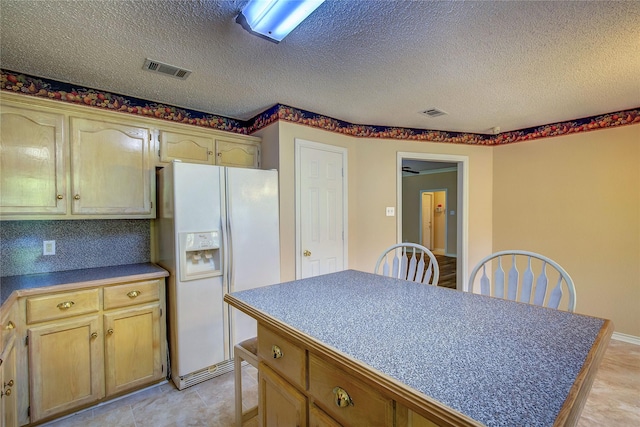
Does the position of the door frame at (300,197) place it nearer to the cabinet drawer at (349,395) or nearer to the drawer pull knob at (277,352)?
the drawer pull knob at (277,352)

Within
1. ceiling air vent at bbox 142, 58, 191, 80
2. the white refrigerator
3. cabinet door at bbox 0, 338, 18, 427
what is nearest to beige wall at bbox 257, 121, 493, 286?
the white refrigerator

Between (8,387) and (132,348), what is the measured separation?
624 mm

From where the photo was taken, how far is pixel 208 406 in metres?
1.97

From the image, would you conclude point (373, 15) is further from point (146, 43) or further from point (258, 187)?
point (258, 187)

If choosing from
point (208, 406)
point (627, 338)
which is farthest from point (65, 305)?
point (627, 338)

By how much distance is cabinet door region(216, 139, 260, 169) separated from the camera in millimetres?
2680

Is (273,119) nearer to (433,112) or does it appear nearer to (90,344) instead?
(433,112)

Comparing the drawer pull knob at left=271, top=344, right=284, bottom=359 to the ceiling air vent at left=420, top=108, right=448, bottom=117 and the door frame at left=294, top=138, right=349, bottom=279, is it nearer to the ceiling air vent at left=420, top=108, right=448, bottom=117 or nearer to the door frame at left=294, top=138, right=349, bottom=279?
the door frame at left=294, top=138, right=349, bottom=279

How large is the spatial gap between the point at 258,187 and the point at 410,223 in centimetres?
697

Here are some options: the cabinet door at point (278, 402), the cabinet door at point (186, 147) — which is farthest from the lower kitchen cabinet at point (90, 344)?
the cabinet door at point (278, 402)

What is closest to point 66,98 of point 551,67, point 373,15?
point 373,15

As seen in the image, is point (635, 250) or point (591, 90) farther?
point (635, 250)

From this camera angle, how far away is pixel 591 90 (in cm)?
237

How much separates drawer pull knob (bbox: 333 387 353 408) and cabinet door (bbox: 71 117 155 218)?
2.08 metres
